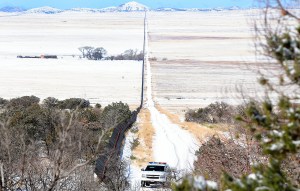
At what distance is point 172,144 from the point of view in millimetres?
25719

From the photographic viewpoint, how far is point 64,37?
398 ft

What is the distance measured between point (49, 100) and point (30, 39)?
84.6 m

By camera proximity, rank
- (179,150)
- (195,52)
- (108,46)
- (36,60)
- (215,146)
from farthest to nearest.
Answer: (108,46) < (195,52) < (36,60) < (179,150) < (215,146)

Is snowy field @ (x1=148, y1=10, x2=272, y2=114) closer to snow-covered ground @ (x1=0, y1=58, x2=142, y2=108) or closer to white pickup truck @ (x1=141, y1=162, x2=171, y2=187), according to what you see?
snow-covered ground @ (x1=0, y1=58, x2=142, y2=108)

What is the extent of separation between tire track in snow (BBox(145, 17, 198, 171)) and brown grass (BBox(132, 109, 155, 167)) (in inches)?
9.5

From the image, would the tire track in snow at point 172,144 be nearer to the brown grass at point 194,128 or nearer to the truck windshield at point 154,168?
the brown grass at point 194,128

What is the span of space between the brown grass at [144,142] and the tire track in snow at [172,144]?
24cm

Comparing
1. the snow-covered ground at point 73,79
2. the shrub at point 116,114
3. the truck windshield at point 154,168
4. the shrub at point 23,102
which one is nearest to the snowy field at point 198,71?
the snow-covered ground at point 73,79

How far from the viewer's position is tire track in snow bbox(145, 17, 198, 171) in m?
22.0

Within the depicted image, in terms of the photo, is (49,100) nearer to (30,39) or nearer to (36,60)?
(36,60)

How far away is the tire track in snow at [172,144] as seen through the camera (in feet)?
72.1

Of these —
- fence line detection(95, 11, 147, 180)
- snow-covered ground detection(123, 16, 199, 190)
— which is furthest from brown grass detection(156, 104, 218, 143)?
fence line detection(95, 11, 147, 180)

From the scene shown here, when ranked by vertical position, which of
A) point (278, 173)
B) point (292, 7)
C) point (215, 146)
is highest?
point (292, 7)

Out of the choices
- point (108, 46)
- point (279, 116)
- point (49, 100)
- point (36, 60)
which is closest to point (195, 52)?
point (108, 46)
